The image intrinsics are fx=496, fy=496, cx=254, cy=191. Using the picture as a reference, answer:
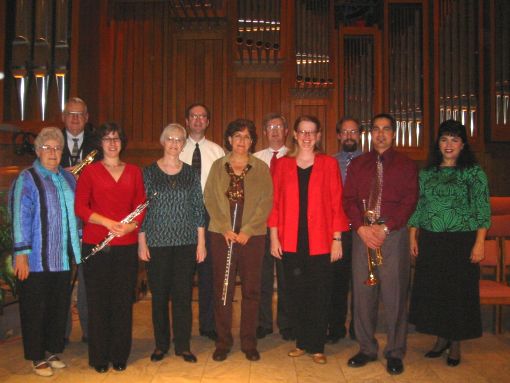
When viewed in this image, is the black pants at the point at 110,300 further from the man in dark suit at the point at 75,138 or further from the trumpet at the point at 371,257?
the trumpet at the point at 371,257

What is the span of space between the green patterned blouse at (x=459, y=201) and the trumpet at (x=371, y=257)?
0.42 meters

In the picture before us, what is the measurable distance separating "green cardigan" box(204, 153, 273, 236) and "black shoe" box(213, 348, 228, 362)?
0.77 m

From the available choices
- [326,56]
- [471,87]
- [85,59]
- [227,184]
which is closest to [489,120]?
[471,87]

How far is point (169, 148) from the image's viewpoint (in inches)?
121

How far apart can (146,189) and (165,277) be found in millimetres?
552

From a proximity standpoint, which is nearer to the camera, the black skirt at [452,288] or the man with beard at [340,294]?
the black skirt at [452,288]

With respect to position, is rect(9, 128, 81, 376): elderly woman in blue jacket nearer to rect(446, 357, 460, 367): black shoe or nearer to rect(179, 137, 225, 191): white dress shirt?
rect(179, 137, 225, 191): white dress shirt

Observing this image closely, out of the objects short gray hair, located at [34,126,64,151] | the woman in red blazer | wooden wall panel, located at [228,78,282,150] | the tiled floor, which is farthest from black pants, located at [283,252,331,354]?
wooden wall panel, located at [228,78,282,150]

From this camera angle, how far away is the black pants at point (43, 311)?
9.52 feet

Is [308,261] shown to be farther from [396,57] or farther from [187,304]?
[396,57]

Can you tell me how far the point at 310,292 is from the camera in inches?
122

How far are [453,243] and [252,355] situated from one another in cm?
145

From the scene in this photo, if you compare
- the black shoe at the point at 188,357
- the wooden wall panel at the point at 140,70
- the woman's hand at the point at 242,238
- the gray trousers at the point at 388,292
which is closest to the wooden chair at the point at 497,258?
the gray trousers at the point at 388,292

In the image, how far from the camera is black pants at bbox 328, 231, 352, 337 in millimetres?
3541
